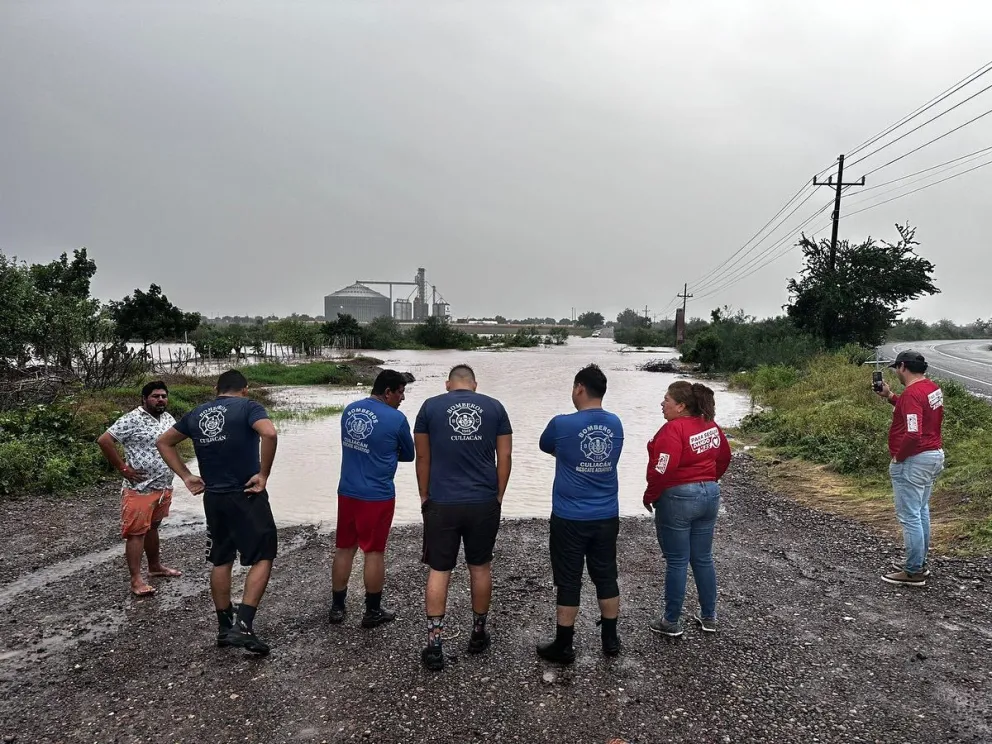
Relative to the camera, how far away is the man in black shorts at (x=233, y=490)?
153 inches

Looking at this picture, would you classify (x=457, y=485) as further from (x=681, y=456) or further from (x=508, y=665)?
(x=681, y=456)

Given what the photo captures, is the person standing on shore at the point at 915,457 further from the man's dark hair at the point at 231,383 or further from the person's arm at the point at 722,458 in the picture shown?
the man's dark hair at the point at 231,383

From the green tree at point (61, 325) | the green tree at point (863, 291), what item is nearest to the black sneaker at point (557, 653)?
the green tree at point (61, 325)

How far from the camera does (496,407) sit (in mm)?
3900

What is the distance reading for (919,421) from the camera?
15.9ft

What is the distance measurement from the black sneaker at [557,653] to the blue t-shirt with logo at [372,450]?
4.57ft

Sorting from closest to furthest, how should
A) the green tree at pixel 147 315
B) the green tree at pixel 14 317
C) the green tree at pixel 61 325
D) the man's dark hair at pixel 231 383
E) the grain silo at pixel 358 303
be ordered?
the man's dark hair at pixel 231 383, the green tree at pixel 14 317, the green tree at pixel 61 325, the green tree at pixel 147 315, the grain silo at pixel 358 303

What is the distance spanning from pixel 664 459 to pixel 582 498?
61 centimetres

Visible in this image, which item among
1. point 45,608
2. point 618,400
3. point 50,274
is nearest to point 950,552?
point 45,608

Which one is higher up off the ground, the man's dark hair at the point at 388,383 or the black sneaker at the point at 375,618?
the man's dark hair at the point at 388,383

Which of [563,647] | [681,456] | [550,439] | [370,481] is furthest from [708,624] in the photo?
[370,481]

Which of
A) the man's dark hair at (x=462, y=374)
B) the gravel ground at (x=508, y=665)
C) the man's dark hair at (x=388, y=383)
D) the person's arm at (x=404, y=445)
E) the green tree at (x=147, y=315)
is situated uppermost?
the green tree at (x=147, y=315)

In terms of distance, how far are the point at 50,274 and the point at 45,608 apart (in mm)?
25411

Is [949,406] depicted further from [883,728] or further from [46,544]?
[46,544]
